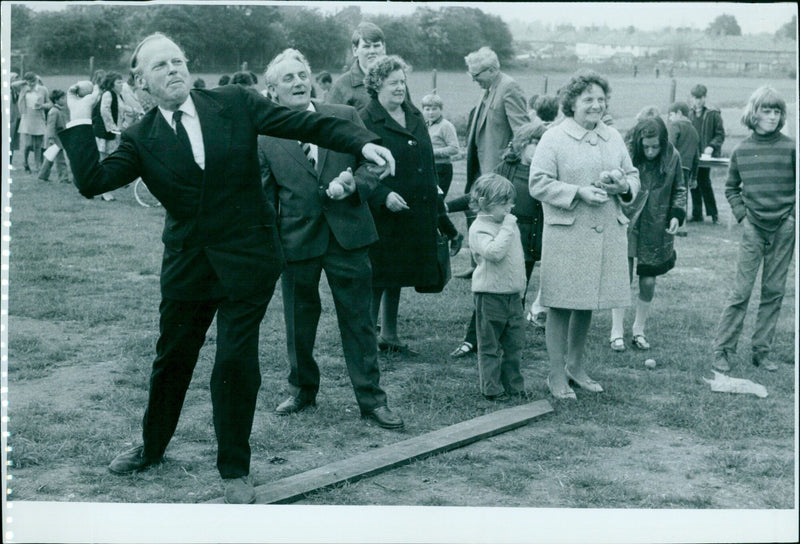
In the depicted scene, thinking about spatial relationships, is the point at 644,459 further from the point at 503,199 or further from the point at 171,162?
the point at 171,162

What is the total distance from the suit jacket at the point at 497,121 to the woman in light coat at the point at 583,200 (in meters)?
1.19

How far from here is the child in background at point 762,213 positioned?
6.74 m

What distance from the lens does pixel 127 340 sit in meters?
7.17

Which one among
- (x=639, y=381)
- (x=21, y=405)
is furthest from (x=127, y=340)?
(x=639, y=381)

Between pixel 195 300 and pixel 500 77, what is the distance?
11.6 feet

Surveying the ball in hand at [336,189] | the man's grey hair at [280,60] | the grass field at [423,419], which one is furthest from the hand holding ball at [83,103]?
the grass field at [423,419]

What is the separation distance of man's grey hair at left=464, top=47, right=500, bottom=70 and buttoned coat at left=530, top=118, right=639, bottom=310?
4.23ft

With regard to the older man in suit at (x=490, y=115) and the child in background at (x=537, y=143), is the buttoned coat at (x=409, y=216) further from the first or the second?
the child in background at (x=537, y=143)

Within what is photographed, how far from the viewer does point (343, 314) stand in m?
5.62

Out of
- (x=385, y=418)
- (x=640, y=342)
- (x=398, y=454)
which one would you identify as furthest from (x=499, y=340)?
(x=640, y=342)

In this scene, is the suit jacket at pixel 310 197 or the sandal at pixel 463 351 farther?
the sandal at pixel 463 351

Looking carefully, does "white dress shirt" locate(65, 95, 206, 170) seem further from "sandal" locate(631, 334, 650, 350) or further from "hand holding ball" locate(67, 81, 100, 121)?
"sandal" locate(631, 334, 650, 350)

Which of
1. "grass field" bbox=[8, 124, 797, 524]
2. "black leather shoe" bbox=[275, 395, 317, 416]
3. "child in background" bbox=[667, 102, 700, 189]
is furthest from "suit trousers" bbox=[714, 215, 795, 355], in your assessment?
"child in background" bbox=[667, 102, 700, 189]

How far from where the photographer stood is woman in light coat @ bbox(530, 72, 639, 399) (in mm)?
5902
